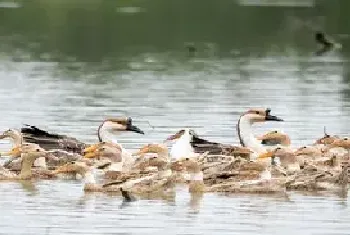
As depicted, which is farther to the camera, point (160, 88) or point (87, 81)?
point (87, 81)

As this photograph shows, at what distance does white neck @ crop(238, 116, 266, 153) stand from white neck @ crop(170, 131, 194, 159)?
1362 mm

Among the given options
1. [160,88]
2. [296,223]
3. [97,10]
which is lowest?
[296,223]

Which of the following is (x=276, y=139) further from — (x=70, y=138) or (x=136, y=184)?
(x=136, y=184)

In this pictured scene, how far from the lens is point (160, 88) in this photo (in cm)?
3866

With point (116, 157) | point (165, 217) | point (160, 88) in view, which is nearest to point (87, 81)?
point (160, 88)

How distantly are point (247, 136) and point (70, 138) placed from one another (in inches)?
113

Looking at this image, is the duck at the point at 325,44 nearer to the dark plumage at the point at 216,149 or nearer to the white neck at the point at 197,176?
the dark plumage at the point at 216,149

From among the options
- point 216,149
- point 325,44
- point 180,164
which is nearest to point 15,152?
point 180,164

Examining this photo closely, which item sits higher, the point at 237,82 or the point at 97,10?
the point at 97,10

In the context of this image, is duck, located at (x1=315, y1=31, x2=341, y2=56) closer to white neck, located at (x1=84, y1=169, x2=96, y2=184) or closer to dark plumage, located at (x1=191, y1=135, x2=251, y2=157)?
dark plumage, located at (x1=191, y1=135, x2=251, y2=157)

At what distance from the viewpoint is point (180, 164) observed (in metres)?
21.8

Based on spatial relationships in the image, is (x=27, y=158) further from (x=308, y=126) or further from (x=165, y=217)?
(x=308, y=126)

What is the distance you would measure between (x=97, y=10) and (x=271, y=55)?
2346cm

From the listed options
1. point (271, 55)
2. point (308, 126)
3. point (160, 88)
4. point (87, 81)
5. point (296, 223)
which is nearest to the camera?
Answer: point (296, 223)
